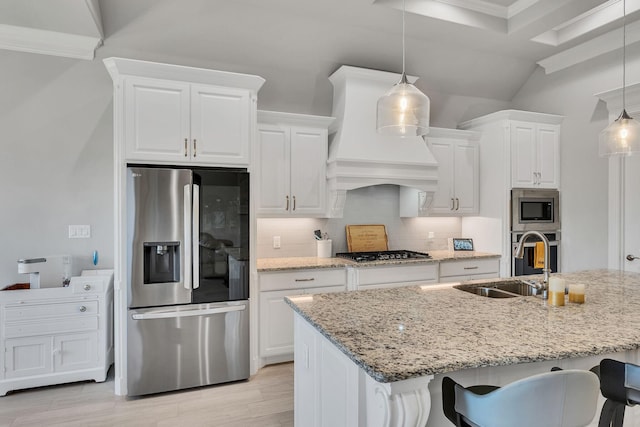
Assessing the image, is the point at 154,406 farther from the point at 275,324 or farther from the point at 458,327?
the point at 458,327

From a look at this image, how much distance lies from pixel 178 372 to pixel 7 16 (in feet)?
9.98

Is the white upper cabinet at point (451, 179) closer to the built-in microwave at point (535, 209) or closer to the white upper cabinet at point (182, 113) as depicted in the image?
the built-in microwave at point (535, 209)

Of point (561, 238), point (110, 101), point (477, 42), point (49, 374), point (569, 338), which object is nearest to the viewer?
point (569, 338)

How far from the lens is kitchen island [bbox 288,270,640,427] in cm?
119

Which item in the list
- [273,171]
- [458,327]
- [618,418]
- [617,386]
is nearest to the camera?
[617,386]

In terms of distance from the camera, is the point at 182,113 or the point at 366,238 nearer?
the point at 182,113

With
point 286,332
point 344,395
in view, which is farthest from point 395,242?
point 344,395

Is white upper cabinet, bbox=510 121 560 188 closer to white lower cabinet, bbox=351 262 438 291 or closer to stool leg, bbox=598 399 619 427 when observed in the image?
white lower cabinet, bbox=351 262 438 291

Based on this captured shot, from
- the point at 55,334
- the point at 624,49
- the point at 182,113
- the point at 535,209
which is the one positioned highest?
the point at 624,49

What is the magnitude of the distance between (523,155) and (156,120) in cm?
382

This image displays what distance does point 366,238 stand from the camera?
4270mm

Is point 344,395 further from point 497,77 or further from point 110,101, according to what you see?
point 497,77

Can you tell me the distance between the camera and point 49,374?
9.56 ft

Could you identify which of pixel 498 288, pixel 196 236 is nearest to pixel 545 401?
pixel 498 288
